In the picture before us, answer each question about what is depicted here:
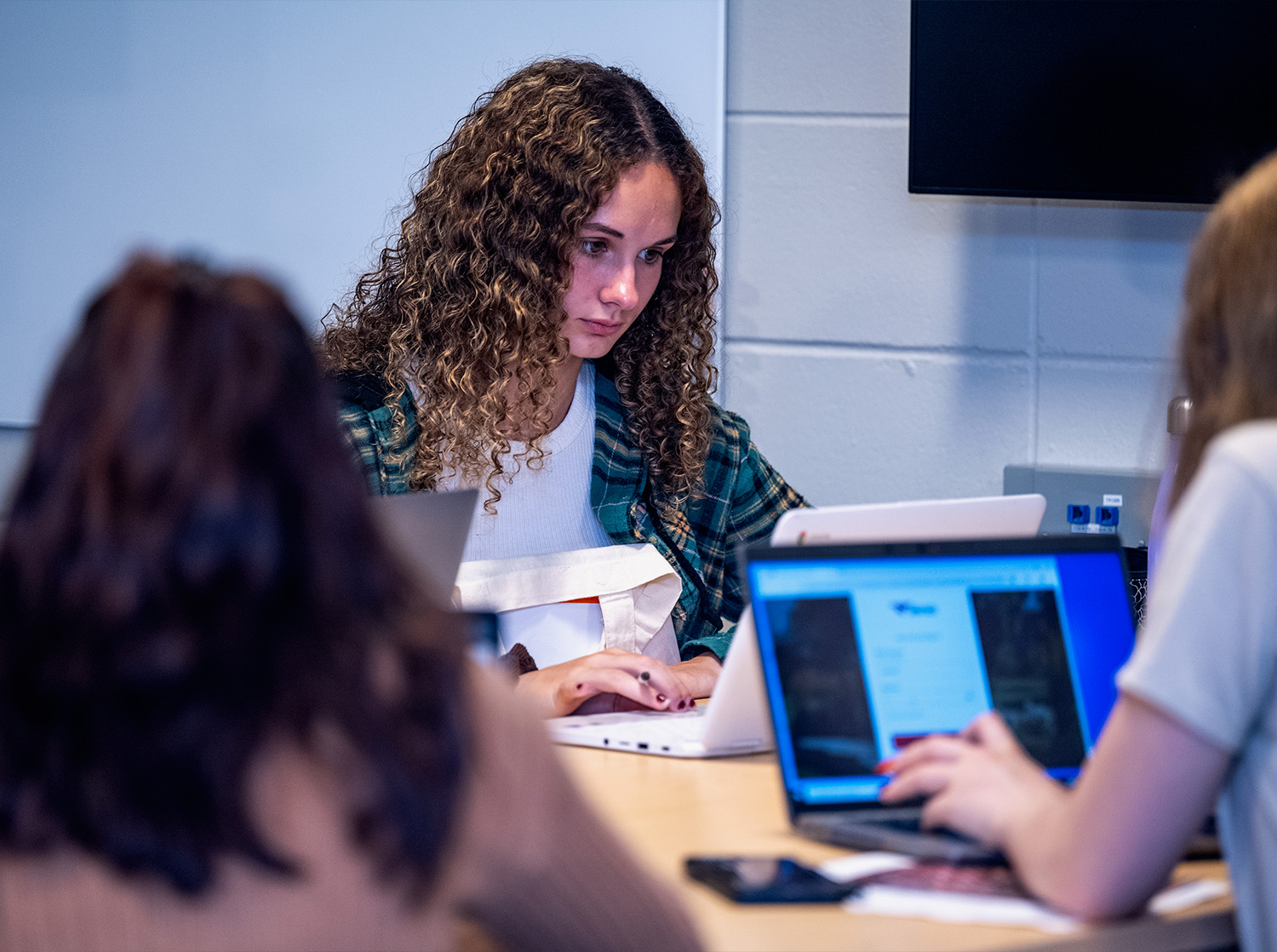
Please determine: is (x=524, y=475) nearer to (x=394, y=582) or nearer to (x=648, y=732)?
(x=648, y=732)

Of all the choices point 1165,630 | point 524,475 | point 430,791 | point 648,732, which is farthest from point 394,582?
point 524,475

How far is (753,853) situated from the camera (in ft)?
3.99

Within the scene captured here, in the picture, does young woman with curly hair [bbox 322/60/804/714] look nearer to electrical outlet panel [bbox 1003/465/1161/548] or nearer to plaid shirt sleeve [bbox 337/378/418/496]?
plaid shirt sleeve [bbox 337/378/418/496]

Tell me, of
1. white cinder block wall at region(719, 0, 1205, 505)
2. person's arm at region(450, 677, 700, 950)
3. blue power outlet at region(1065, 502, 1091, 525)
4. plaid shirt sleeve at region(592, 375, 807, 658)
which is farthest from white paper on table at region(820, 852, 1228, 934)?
white cinder block wall at region(719, 0, 1205, 505)

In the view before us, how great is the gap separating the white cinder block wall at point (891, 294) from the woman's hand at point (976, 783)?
1.58 metres

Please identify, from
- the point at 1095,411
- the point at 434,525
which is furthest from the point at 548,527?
the point at 1095,411

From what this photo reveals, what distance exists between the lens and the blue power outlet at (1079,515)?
8.25 feet

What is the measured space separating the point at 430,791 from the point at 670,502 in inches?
57.5

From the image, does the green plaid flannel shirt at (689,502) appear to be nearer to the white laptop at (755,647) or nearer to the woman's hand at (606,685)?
the woman's hand at (606,685)

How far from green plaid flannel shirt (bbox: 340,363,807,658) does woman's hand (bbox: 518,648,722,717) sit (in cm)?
27

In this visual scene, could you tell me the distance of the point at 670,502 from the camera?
7.14ft

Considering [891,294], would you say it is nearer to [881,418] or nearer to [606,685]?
[881,418]

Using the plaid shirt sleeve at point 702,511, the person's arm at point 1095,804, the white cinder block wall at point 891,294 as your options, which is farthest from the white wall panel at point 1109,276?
the person's arm at point 1095,804

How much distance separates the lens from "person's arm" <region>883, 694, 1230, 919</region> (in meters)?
0.94
